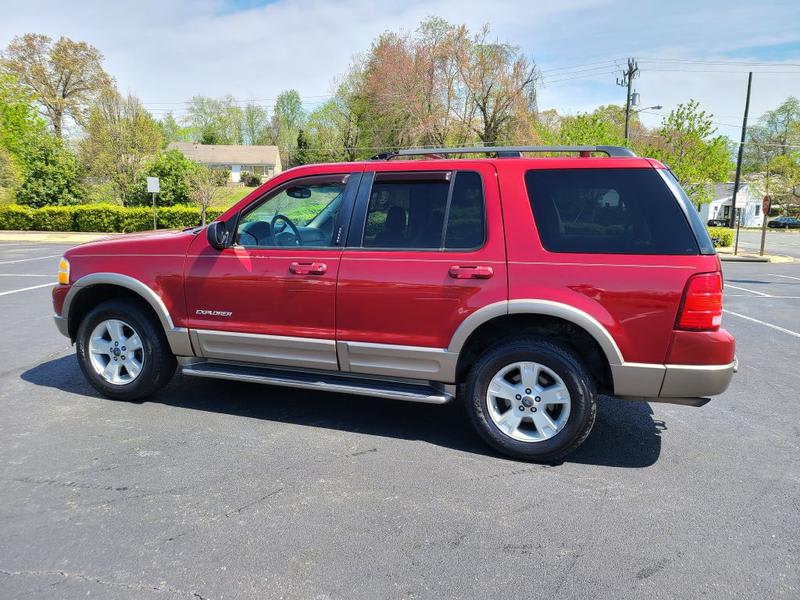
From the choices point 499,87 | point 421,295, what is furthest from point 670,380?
point 499,87

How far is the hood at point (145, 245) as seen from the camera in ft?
14.9

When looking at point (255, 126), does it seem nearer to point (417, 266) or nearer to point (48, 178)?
point (48, 178)

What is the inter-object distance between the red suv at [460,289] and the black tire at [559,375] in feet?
0.04

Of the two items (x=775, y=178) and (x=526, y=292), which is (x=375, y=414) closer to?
(x=526, y=292)

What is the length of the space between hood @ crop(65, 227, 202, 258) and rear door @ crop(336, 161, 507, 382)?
1441 mm

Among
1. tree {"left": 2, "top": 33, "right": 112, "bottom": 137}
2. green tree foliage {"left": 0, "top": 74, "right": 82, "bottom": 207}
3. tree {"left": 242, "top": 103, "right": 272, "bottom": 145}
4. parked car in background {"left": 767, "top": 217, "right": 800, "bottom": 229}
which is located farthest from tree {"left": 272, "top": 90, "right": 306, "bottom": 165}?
parked car in background {"left": 767, "top": 217, "right": 800, "bottom": 229}

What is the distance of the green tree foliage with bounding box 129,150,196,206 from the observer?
1209 inches

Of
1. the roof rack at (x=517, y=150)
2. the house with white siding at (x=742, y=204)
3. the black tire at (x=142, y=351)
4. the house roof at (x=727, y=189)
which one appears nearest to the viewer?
the roof rack at (x=517, y=150)

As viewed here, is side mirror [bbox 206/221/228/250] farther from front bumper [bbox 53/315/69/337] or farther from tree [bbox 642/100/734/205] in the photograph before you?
tree [bbox 642/100/734/205]

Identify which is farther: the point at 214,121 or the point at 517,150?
the point at 214,121

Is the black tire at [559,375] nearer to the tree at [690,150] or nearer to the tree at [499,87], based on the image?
the tree at [690,150]

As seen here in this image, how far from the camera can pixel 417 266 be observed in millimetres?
3875

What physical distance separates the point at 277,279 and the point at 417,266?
1.07 meters

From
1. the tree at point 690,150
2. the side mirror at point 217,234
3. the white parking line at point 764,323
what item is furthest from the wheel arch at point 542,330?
the tree at point 690,150
